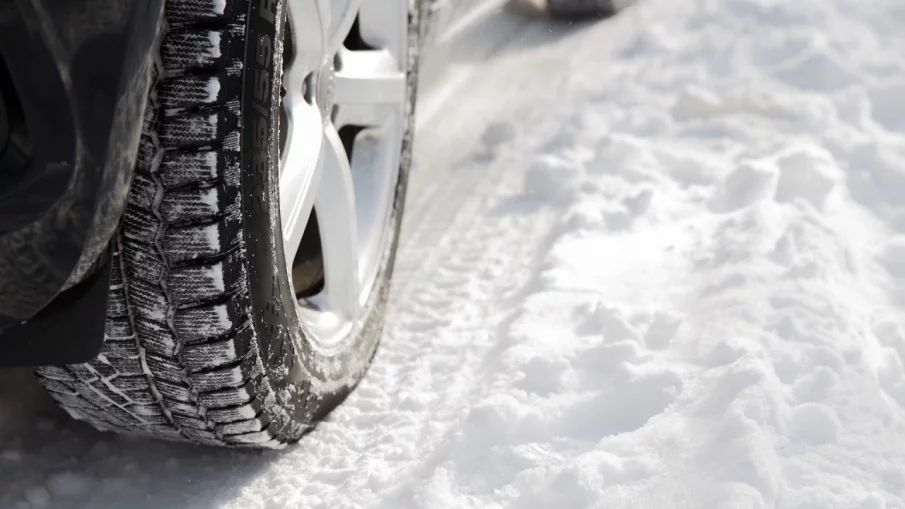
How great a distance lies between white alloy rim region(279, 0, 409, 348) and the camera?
53.2 inches

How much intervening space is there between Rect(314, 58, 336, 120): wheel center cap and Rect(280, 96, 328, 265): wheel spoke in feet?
0.18

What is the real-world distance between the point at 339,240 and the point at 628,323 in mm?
615

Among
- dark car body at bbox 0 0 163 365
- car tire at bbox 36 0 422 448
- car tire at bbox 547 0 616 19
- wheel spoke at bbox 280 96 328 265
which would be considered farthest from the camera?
car tire at bbox 547 0 616 19

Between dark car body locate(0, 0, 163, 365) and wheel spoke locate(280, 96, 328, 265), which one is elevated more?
dark car body locate(0, 0, 163, 365)

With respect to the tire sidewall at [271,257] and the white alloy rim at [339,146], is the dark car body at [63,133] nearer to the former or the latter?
the tire sidewall at [271,257]

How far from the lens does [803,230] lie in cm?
189

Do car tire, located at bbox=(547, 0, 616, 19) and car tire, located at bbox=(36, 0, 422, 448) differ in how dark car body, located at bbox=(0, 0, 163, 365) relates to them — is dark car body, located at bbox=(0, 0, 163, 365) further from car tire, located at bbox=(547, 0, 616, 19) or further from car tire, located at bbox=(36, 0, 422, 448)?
car tire, located at bbox=(547, 0, 616, 19)

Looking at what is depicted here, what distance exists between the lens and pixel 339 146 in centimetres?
154

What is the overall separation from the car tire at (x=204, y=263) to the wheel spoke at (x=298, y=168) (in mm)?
108

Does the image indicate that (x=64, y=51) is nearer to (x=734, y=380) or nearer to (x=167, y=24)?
(x=167, y=24)

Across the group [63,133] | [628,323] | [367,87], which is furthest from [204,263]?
[628,323]

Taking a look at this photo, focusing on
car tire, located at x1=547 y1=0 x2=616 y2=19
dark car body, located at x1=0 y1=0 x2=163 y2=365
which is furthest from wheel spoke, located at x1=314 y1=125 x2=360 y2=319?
car tire, located at x1=547 y1=0 x2=616 y2=19

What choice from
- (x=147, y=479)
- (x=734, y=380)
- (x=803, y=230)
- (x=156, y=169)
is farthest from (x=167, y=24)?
(x=803, y=230)

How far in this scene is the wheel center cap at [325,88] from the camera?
146 cm
